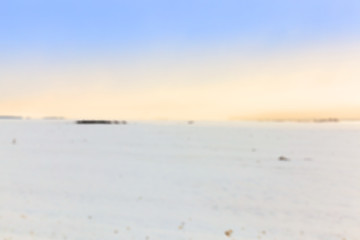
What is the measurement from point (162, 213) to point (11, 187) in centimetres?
593

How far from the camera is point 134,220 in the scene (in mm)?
6664

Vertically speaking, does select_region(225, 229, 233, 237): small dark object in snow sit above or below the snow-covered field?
above

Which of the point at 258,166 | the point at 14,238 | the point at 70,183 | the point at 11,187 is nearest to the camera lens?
the point at 14,238

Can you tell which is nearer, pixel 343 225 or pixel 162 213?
pixel 343 225

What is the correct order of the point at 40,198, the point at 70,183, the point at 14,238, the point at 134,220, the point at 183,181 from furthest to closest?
1. the point at 183,181
2. the point at 70,183
3. the point at 40,198
4. the point at 134,220
5. the point at 14,238

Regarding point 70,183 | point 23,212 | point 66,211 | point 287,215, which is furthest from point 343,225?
point 70,183

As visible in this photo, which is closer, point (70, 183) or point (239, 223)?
point (239, 223)

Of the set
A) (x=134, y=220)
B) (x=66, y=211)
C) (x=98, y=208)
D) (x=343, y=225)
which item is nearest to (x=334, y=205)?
(x=343, y=225)

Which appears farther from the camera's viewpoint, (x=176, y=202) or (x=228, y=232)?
(x=176, y=202)

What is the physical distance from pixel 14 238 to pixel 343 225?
7453 mm

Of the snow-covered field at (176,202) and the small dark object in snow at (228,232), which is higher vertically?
the small dark object in snow at (228,232)

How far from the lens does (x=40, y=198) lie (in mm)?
8219

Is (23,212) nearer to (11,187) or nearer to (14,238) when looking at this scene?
(14,238)

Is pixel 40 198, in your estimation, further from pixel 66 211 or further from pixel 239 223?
pixel 239 223
